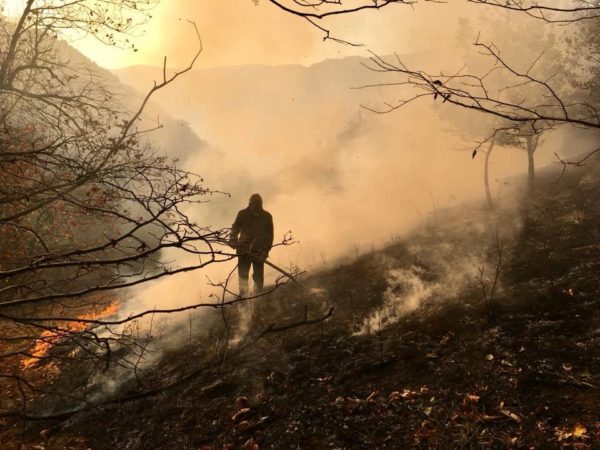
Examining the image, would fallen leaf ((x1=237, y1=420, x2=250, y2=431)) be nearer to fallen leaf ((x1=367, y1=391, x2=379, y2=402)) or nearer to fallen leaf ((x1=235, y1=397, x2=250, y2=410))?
fallen leaf ((x1=235, y1=397, x2=250, y2=410))

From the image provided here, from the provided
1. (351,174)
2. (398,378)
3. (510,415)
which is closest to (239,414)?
(398,378)

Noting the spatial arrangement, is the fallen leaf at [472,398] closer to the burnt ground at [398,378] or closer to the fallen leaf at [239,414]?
the burnt ground at [398,378]

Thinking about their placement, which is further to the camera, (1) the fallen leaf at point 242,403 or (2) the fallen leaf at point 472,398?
(1) the fallen leaf at point 242,403

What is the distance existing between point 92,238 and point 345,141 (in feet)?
92.7

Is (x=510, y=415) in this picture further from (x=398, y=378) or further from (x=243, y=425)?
(x=243, y=425)

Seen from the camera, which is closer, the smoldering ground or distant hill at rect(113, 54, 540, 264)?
the smoldering ground

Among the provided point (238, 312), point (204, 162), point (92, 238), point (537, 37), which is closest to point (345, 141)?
point (204, 162)

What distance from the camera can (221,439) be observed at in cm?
405

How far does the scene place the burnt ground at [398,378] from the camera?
141 inches

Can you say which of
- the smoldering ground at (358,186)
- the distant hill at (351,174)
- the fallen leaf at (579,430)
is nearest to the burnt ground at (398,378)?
the fallen leaf at (579,430)

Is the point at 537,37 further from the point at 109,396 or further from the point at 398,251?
the point at 109,396

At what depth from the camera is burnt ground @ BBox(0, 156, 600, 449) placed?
3582 millimetres

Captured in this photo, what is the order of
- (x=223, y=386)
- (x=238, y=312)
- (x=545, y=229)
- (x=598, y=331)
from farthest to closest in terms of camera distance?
(x=545, y=229) < (x=238, y=312) < (x=223, y=386) < (x=598, y=331)

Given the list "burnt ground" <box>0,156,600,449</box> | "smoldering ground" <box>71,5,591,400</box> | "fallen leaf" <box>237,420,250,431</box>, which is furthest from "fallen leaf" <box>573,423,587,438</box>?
"smoldering ground" <box>71,5,591,400</box>
